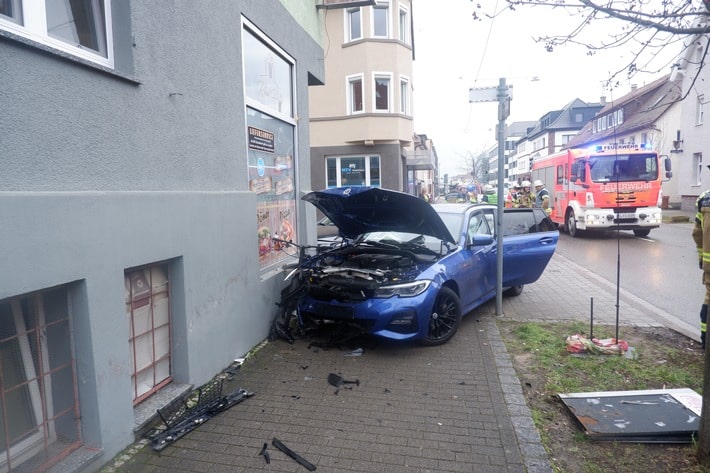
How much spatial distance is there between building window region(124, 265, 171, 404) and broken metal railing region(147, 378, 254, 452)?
247 mm

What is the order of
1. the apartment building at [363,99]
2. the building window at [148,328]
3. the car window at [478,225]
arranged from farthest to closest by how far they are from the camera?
the apartment building at [363,99], the car window at [478,225], the building window at [148,328]

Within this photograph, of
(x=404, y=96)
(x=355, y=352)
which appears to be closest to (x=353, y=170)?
(x=404, y=96)

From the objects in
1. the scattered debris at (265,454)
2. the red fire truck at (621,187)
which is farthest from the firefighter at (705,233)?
the red fire truck at (621,187)

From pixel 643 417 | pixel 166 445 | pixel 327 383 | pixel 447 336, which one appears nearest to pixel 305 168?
pixel 447 336

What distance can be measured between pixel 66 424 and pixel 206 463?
93 cm

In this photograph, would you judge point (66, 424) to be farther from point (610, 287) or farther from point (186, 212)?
point (610, 287)

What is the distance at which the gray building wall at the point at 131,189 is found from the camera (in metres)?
2.62

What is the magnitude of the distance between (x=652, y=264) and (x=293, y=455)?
10.7m

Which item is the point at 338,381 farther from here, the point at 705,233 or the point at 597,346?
the point at 705,233

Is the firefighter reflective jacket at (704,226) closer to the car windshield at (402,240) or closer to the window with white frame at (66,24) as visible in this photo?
the car windshield at (402,240)

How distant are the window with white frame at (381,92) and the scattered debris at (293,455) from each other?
1765 cm

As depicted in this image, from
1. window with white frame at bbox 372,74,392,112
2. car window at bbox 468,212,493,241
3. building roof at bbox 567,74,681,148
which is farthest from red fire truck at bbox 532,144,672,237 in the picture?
car window at bbox 468,212,493,241

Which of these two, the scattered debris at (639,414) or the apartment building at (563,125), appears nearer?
the scattered debris at (639,414)

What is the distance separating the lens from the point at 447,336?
18.2ft
